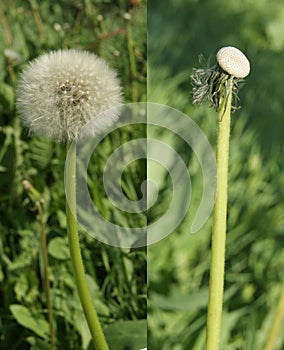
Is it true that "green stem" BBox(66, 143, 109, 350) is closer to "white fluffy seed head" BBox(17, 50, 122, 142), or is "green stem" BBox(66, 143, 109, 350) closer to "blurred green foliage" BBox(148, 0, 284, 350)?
"white fluffy seed head" BBox(17, 50, 122, 142)

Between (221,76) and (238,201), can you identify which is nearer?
(221,76)

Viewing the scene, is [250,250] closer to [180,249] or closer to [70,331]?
[180,249]

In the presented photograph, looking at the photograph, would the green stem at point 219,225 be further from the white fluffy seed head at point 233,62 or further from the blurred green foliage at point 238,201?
the blurred green foliage at point 238,201

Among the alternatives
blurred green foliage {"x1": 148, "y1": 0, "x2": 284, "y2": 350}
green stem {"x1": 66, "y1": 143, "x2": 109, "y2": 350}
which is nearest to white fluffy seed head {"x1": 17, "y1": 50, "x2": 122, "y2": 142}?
green stem {"x1": 66, "y1": 143, "x2": 109, "y2": 350}

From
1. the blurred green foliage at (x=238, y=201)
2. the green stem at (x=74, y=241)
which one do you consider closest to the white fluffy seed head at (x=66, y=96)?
the green stem at (x=74, y=241)

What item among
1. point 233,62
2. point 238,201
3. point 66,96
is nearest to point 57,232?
point 238,201

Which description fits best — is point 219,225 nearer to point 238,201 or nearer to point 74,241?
point 74,241

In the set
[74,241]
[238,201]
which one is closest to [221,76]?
[74,241]
